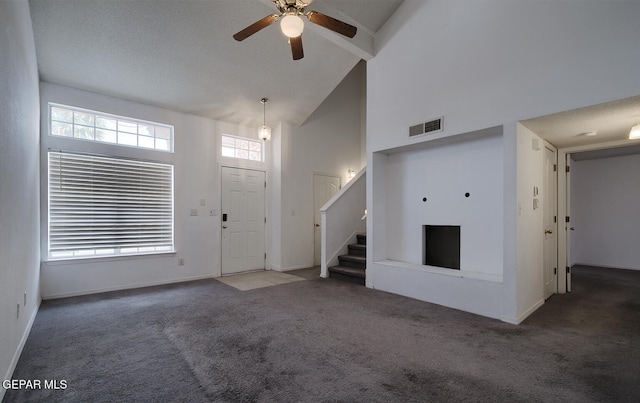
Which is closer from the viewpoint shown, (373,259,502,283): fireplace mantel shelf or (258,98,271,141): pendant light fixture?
(373,259,502,283): fireplace mantel shelf

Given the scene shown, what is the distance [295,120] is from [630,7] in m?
4.93

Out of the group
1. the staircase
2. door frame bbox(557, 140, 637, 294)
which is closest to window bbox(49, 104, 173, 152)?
the staircase

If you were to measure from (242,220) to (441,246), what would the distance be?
12.4 feet

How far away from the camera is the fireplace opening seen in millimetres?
4246

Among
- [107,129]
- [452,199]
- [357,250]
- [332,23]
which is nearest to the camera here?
[332,23]

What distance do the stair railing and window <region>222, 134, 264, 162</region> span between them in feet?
6.42

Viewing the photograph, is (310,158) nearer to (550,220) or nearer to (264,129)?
(264,129)

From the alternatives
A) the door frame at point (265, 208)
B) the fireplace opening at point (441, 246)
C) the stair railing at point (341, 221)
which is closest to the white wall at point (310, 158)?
the door frame at point (265, 208)

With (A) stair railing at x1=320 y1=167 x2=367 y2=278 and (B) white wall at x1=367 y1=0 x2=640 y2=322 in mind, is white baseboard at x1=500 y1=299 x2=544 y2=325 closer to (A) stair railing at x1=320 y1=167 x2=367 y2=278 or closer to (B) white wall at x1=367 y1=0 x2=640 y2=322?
(B) white wall at x1=367 y1=0 x2=640 y2=322

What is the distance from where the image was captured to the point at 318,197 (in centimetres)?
684

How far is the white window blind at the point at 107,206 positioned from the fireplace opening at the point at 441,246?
14.2 ft

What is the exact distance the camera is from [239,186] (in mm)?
5957

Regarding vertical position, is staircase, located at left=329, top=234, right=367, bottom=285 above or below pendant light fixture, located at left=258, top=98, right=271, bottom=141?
below

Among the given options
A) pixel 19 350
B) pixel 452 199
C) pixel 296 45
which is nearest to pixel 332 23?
pixel 296 45
